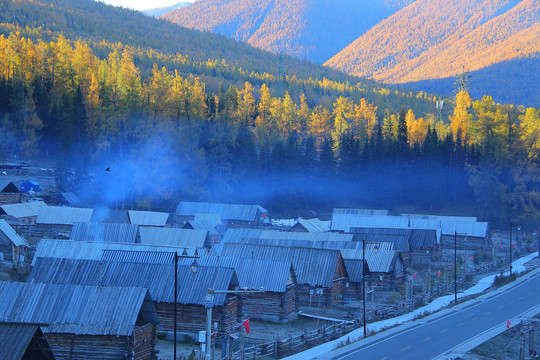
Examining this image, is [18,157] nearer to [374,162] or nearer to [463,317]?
[374,162]

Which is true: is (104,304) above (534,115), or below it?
below

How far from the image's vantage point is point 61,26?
192 m

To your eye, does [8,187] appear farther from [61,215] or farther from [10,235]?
[10,235]

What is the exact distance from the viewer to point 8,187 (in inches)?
2689

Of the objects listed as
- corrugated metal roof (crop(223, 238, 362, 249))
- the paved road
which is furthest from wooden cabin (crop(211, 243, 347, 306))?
the paved road

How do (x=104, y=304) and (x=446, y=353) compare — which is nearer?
(x=104, y=304)

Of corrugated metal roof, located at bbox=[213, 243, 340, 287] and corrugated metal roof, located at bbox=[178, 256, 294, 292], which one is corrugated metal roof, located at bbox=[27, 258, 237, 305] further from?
corrugated metal roof, located at bbox=[213, 243, 340, 287]

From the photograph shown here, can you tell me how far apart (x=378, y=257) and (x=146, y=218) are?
28835 mm

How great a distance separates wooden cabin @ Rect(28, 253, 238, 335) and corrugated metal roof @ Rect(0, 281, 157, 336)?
219 inches

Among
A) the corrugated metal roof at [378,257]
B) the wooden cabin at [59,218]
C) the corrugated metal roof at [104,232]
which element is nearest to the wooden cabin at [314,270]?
the corrugated metal roof at [378,257]

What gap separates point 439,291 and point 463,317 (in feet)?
36.6

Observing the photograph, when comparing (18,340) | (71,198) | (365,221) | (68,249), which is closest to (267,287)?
(68,249)

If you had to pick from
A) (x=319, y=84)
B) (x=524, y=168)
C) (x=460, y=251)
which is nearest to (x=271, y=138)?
(x=524, y=168)

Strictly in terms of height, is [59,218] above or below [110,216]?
below
